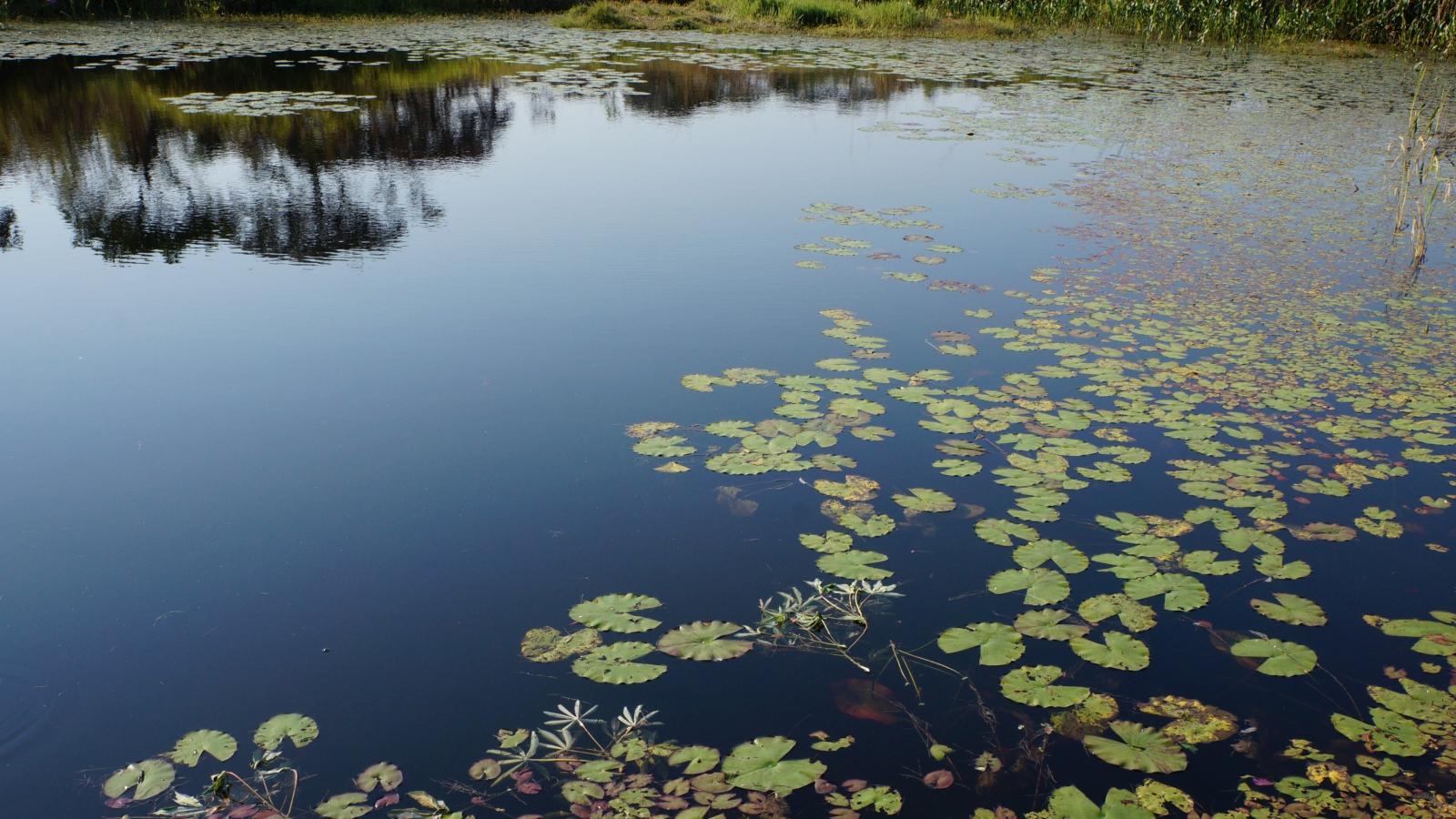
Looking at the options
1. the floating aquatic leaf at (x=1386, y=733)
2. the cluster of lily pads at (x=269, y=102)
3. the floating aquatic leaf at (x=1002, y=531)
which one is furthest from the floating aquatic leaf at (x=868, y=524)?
the cluster of lily pads at (x=269, y=102)

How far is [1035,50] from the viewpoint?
14.8m

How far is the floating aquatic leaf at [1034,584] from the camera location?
218cm

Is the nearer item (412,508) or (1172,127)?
(412,508)

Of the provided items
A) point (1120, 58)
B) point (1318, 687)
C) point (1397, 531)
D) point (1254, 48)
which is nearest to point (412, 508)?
point (1318, 687)

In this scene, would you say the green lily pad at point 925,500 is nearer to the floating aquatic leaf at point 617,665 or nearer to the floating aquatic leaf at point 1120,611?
the floating aquatic leaf at point 1120,611

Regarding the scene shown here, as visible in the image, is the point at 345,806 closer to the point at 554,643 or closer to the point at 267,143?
the point at 554,643

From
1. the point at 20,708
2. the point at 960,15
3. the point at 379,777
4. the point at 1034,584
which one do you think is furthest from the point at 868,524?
the point at 960,15

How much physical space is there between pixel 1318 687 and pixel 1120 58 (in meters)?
13.6

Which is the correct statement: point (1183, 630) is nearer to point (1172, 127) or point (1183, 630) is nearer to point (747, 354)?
point (747, 354)

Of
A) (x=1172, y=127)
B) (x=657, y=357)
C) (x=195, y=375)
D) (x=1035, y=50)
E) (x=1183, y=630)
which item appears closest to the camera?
(x=1183, y=630)

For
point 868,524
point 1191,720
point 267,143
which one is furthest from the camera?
point 267,143

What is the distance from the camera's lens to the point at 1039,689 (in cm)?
190

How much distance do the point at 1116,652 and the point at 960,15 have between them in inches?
703

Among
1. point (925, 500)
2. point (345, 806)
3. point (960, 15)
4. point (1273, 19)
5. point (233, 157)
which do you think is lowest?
point (345, 806)
